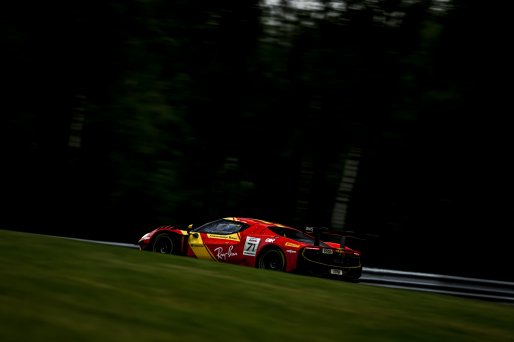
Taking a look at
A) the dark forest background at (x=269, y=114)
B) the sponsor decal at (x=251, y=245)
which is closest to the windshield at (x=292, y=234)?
the sponsor decal at (x=251, y=245)

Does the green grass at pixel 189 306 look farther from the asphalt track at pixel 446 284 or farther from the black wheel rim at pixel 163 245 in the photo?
the black wheel rim at pixel 163 245

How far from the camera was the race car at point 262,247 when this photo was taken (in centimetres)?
1202

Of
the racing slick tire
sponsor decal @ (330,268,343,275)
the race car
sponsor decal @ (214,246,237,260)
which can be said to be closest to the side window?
the race car

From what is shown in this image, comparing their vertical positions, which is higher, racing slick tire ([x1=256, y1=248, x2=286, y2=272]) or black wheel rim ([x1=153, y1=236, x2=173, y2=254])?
racing slick tire ([x1=256, y1=248, x2=286, y2=272])

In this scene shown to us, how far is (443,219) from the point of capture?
21.0 m

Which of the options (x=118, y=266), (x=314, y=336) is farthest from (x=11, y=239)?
(x=314, y=336)

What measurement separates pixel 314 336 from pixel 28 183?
48.5 ft

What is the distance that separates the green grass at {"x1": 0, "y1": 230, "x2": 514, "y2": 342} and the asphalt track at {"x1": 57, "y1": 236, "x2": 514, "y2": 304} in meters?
3.64

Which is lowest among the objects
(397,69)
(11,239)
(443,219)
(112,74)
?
(11,239)

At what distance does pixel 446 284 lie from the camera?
13469 millimetres

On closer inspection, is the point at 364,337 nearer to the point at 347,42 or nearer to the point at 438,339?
the point at 438,339

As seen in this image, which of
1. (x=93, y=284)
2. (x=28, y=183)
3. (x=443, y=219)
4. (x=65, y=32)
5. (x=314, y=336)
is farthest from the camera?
(x=443, y=219)

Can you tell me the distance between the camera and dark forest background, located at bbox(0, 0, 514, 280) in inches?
630

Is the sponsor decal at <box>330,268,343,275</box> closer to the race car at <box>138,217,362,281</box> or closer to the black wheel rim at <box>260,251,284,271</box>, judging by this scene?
the race car at <box>138,217,362,281</box>
